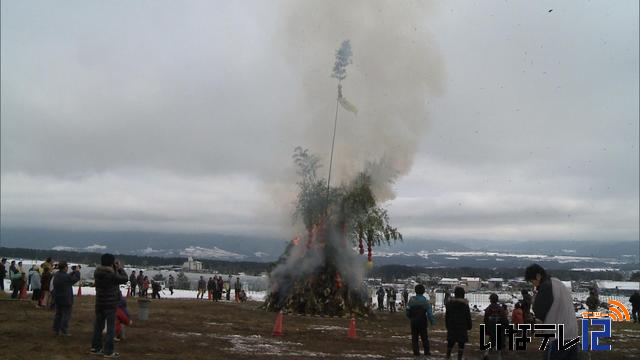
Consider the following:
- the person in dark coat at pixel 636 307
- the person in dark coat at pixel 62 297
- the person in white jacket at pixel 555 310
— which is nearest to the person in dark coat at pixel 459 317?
the person in white jacket at pixel 555 310

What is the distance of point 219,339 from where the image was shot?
16.5 metres

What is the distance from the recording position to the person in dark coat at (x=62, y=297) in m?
14.0

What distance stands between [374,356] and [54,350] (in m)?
7.77

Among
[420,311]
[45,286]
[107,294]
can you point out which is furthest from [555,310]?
[45,286]

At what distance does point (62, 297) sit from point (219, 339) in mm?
4649

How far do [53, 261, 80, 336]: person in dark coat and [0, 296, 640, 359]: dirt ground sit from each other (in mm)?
341

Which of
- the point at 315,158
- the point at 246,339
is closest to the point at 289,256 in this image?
the point at 315,158

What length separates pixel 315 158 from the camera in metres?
31.9

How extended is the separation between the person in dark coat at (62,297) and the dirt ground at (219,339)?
1.12 feet

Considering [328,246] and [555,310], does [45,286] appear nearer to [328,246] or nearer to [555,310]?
[328,246]

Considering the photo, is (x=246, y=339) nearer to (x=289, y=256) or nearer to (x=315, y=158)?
(x=289, y=256)

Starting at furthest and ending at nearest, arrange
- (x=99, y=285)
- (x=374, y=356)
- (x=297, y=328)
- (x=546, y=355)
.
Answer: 1. (x=297, y=328)
2. (x=374, y=356)
3. (x=99, y=285)
4. (x=546, y=355)

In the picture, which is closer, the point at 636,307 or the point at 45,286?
the point at 45,286

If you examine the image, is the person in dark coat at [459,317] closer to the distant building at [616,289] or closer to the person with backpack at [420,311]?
the person with backpack at [420,311]
